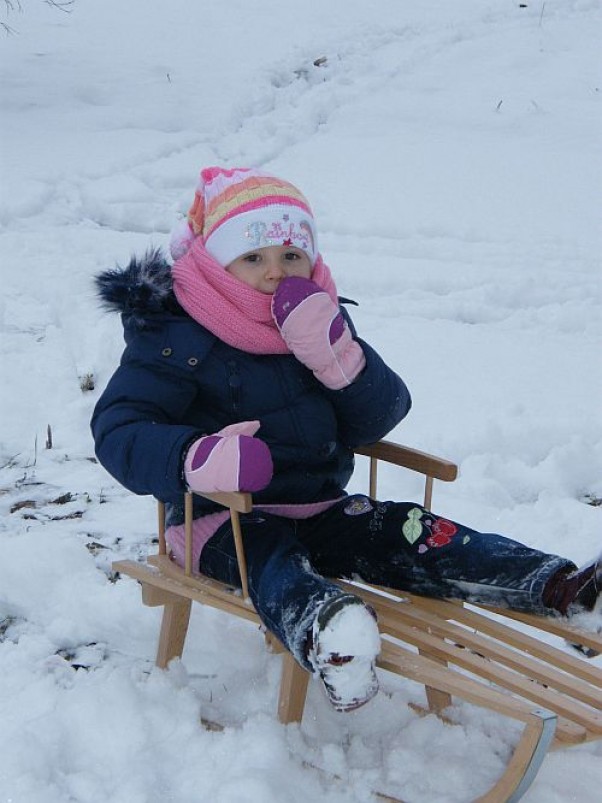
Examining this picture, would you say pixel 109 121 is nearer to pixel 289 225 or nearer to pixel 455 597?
pixel 289 225

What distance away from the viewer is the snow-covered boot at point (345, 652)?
2123 millimetres

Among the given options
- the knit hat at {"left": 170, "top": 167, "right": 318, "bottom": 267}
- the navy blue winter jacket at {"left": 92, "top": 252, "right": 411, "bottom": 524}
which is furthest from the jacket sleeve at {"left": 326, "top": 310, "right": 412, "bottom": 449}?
the knit hat at {"left": 170, "top": 167, "right": 318, "bottom": 267}

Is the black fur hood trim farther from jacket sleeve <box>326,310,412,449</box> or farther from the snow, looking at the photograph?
the snow

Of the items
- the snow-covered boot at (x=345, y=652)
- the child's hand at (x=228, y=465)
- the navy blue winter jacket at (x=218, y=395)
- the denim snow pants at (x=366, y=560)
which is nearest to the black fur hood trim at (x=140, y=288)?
the navy blue winter jacket at (x=218, y=395)

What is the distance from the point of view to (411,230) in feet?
21.4

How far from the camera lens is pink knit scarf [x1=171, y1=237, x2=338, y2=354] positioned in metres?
2.71

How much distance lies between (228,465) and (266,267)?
0.74m

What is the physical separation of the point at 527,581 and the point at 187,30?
11712 mm

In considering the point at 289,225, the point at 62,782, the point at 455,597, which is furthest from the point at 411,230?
the point at 62,782

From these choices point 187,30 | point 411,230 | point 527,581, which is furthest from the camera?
point 187,30

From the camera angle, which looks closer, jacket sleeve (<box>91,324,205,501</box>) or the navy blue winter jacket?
jacket sleeve (<box>91,324,205,501</box>)

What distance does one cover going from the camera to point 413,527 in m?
2.69

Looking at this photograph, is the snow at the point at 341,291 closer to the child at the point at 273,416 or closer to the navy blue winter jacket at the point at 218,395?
the child at the point at 273,416

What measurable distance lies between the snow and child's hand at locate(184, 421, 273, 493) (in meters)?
0.64
